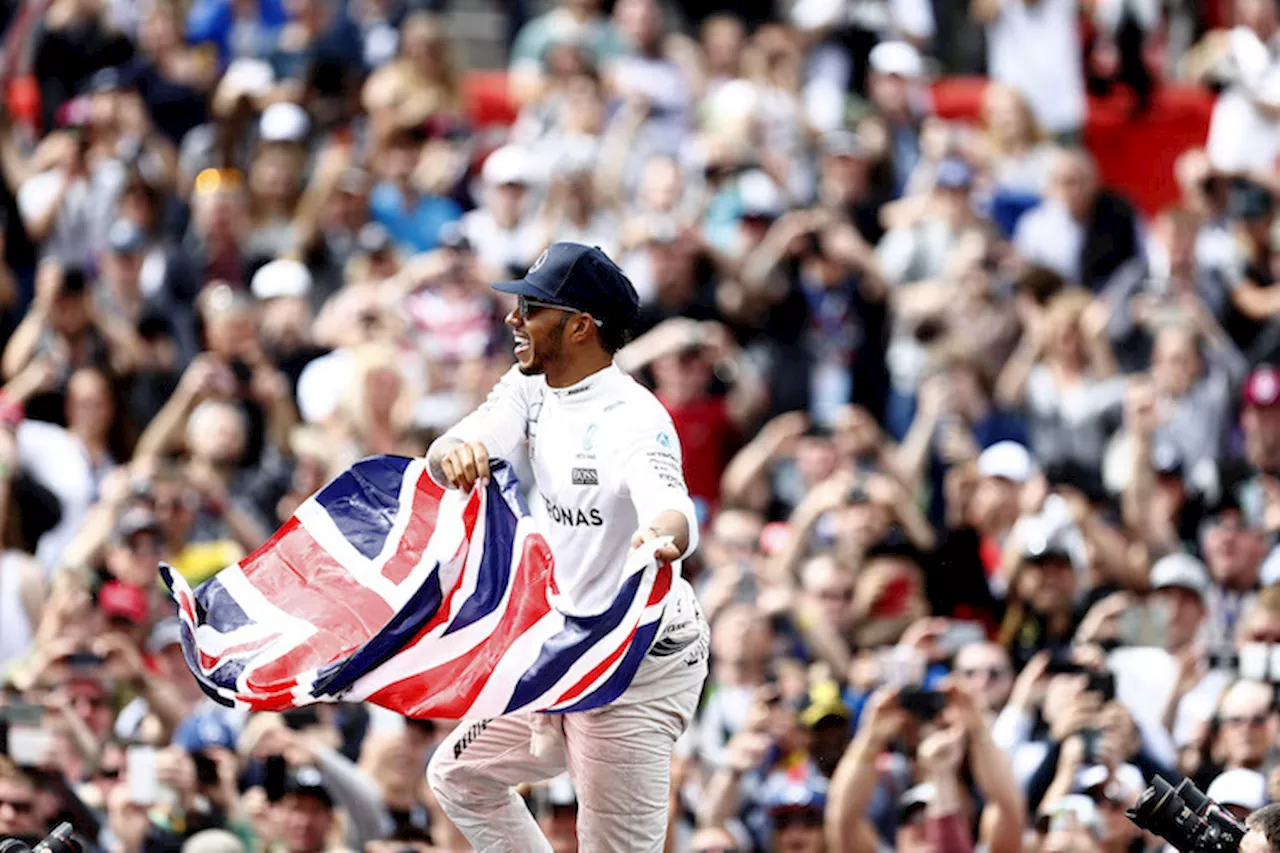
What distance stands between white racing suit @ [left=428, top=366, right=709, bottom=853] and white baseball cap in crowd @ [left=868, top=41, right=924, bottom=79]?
10.0 meters

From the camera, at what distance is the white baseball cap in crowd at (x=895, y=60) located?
62.3 ft

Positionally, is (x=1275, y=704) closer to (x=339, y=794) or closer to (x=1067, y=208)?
(x=339, y=794)

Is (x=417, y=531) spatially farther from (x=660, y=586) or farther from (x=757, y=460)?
(x=757, y=460)

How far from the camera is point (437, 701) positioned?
9195 mm

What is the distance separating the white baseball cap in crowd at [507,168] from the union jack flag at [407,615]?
8.11m

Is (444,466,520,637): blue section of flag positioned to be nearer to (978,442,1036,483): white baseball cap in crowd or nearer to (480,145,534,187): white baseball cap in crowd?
(978,442,1036,483): white baseball cap in crowd

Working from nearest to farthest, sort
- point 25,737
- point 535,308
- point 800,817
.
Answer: point 535,308 < point 25,737 < point 800,817

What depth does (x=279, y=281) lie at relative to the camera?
16.5 metres

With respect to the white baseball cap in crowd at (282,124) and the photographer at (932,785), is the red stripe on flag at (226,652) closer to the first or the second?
the photographer at (932,785)

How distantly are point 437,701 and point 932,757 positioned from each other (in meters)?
3.26

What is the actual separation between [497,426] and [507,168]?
843 cm

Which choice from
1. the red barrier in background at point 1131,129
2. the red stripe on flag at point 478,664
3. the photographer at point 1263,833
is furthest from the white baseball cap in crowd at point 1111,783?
the red barrier in background at point 1131,129

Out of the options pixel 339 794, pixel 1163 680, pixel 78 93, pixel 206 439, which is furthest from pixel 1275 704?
pixel 78 93

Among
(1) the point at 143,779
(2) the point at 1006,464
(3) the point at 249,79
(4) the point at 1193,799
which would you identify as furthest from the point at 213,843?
(3) the point at 249,79
